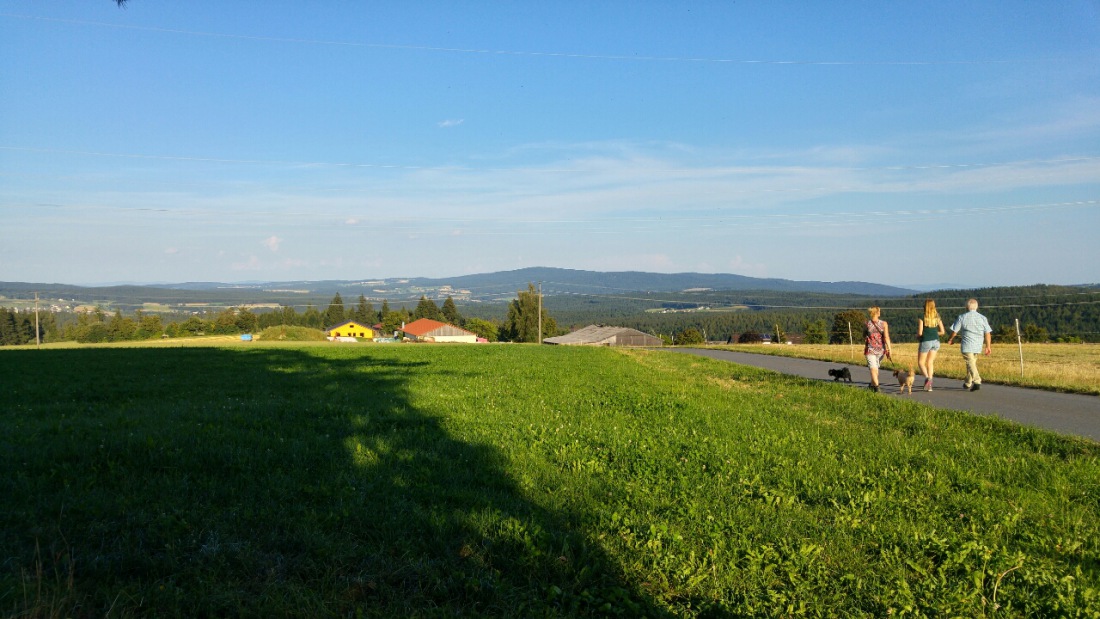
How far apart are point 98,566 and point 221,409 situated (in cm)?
562

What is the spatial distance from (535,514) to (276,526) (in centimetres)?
180

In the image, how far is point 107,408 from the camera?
10.1 meters

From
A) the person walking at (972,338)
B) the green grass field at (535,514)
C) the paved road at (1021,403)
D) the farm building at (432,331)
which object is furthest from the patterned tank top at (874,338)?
the farm building at (432,331)

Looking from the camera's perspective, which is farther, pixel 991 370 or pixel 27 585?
pixel 991 370

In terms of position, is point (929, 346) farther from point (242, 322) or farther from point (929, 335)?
point (242, 322)

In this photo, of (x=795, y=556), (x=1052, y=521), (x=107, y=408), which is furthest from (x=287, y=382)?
(x=1052, y=521)

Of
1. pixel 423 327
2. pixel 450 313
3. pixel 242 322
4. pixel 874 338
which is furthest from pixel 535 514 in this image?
pixel 450 313

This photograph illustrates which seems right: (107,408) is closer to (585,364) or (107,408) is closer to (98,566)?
(98,566)

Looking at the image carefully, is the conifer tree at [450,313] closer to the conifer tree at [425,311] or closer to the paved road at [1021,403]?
the conifer tree at [425,311]

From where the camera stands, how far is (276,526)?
4691 millimetres

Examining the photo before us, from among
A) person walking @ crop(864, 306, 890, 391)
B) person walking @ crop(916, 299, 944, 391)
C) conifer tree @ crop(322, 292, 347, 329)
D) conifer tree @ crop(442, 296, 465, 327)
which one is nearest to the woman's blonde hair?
person walking @ crop(916, 299, 944, 391)

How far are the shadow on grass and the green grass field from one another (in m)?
0.02

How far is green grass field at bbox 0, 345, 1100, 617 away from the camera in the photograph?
388 cm

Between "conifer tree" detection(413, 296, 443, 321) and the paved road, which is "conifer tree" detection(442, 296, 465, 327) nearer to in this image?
"conifer tree" detection(413, 296, 443, 321)
